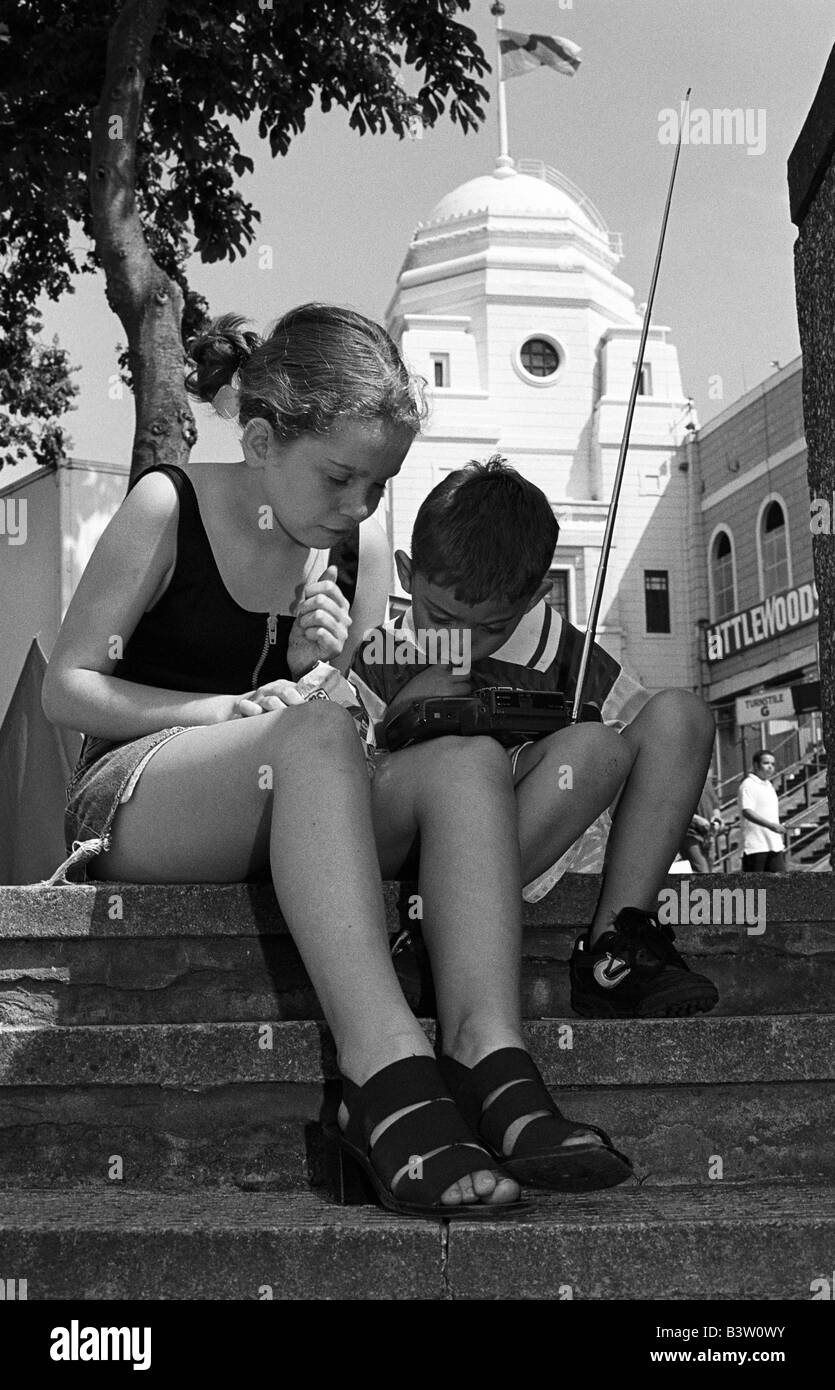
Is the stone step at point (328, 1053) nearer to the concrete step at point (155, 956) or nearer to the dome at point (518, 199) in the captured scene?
the concrete step at point (155, 956)

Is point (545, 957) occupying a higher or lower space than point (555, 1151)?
higher

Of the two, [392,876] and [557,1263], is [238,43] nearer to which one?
[392,876]

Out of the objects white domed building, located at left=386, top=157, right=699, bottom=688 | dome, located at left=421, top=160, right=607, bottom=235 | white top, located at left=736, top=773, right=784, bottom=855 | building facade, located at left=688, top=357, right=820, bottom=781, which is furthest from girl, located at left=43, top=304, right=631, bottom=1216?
dome, located at left=421, top=160, right=607, bottom=235

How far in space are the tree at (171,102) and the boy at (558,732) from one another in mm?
3412

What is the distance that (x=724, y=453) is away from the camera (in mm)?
29422

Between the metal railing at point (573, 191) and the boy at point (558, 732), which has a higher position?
the metal railing at point (573, 191)

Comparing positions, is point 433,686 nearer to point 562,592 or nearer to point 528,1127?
point 528,1127

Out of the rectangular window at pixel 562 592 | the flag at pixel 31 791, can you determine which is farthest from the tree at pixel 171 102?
the rectangular window at pixel 562 592

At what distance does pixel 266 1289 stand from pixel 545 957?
3.14 ft

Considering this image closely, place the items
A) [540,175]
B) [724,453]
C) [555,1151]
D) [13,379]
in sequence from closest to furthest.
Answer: [555,1151], [13,379], [724,453], [540,175]

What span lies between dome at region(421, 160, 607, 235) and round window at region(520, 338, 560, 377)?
314 cm

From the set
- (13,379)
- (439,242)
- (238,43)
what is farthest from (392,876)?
(439,242)

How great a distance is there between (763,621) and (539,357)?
9.04m

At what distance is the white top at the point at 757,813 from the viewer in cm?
1155
